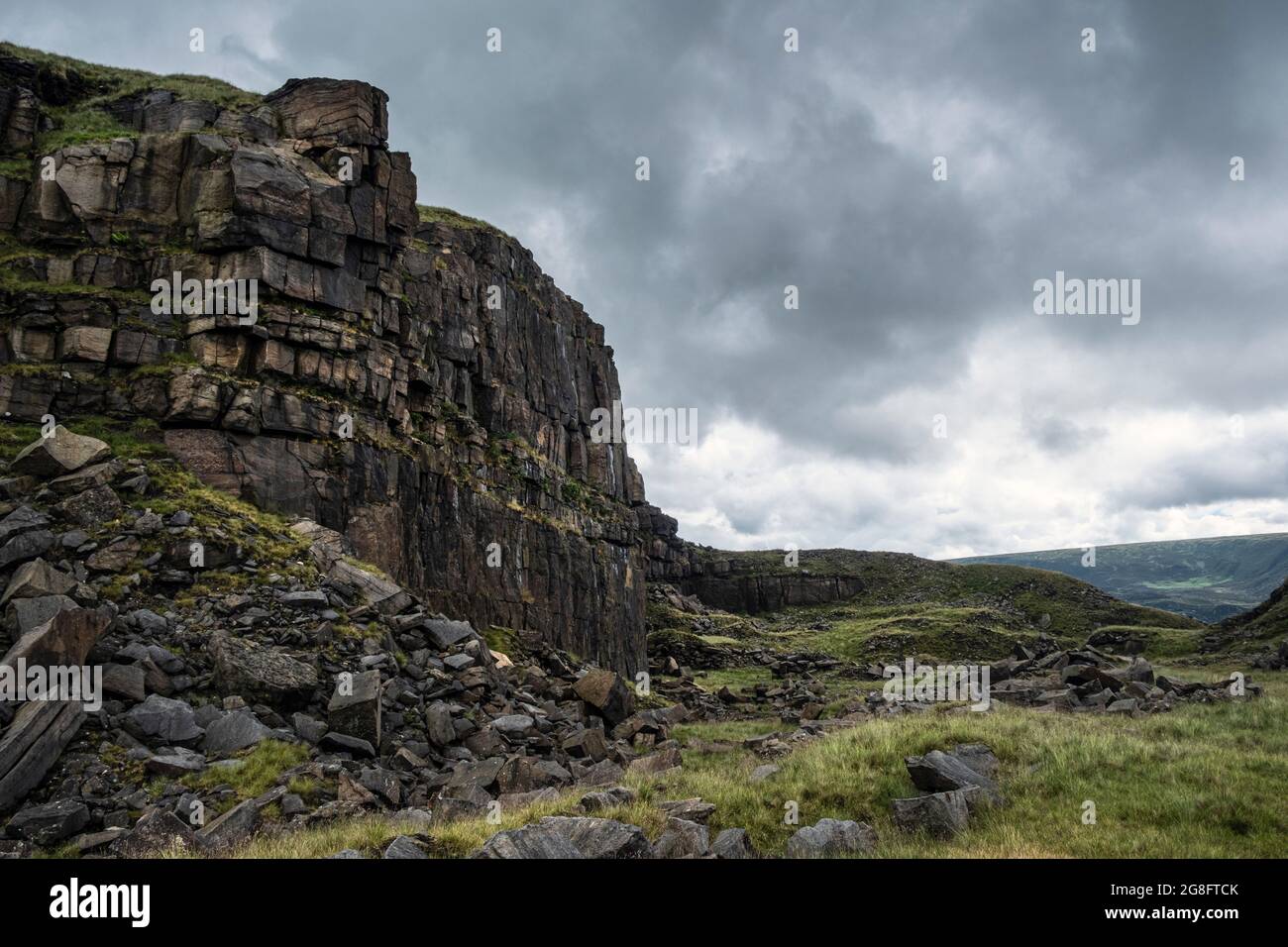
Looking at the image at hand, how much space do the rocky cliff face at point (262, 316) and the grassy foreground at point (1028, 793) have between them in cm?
2112

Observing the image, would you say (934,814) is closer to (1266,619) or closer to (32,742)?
(32,742)

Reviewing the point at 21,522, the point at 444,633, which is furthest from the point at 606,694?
the point at 21,522

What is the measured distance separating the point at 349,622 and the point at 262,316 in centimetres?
1831

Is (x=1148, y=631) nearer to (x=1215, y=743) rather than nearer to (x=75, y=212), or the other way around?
(x=1215, y=743)

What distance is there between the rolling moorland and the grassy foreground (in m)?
0.10

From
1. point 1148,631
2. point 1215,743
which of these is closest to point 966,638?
point 1148,631

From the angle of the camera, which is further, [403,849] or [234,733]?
[234,733]

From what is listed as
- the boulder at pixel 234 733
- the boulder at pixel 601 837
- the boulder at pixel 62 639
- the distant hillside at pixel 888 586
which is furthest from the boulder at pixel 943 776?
the distant hillside at pixel 888 586

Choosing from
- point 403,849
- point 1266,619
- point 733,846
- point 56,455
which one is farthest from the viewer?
point 1266,619

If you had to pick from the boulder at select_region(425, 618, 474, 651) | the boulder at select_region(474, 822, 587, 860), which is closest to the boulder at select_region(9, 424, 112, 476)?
the boulder at select_region(425, 618, 474, 651)

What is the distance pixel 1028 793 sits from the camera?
508 inches

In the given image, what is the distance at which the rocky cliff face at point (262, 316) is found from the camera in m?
27.4
